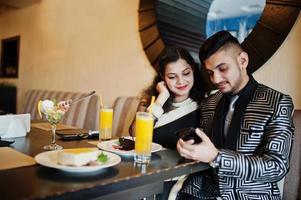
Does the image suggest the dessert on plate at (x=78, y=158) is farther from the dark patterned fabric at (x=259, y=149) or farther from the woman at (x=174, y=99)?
the woman at (x=174, y=99)

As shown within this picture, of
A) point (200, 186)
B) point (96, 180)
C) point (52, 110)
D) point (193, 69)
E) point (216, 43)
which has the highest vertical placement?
point (216, 43)

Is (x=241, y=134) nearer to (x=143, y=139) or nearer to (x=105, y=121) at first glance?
(x=143, y=139)

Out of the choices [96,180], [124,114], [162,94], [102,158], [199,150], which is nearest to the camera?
[96,180]

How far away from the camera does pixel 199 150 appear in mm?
1137

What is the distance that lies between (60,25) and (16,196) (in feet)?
12.3

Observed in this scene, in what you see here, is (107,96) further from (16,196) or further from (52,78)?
(16,196)

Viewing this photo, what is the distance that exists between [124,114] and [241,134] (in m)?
1.62

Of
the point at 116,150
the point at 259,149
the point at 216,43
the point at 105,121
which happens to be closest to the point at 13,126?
the point at 105,121

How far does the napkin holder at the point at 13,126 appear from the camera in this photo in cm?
157

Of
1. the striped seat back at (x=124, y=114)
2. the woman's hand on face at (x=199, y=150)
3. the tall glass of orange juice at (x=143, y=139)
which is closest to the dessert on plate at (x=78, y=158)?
the tall glass of orange juice at (x=143, y=139)

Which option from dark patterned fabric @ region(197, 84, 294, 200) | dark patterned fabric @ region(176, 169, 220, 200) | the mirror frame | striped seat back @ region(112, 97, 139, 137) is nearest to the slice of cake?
dark patterned fabric @ region(197, 84, 294, 200)

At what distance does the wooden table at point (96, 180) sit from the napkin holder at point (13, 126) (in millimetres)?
400

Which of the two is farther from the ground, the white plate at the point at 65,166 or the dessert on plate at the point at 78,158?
the dessert on plate at the point at 78,158

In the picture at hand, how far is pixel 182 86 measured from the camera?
176cm
